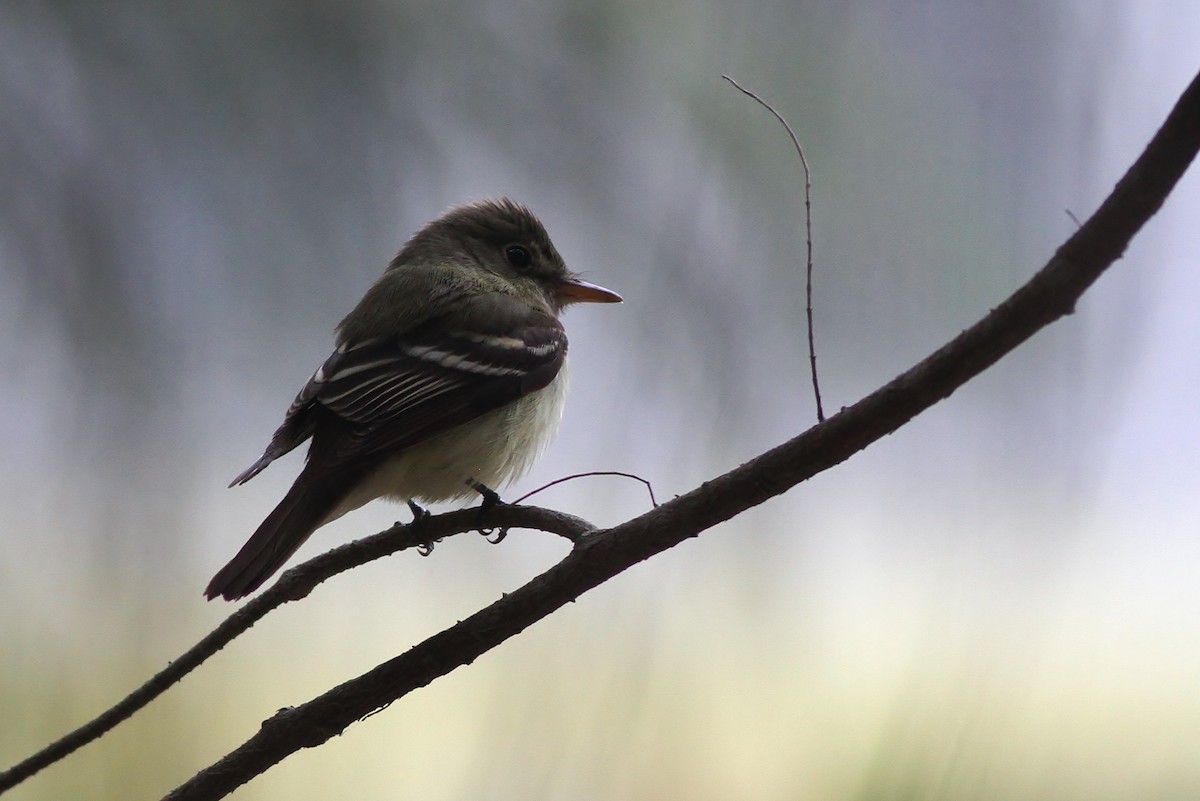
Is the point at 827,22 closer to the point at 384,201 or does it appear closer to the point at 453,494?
the point at 384,201

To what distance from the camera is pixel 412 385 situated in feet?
7.74

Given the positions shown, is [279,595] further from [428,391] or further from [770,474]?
[770,474]

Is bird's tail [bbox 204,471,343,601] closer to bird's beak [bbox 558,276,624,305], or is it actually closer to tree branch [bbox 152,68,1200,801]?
tree branch [bbox 152,68,1200,801]

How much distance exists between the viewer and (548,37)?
109 inches

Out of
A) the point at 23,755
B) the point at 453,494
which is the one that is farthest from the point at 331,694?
the point at 23,755

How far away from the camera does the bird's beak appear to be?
2910 millimetres

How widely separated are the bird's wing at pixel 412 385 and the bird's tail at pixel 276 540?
0.09m

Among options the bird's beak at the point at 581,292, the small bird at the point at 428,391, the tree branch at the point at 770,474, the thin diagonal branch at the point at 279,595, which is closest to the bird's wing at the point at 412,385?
the small bird at the point at 428,391

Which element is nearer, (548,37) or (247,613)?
(247,613)

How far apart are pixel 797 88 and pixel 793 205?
12.2 inches

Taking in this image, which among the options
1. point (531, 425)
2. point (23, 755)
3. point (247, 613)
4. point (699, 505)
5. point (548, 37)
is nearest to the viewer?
point (699, 505)

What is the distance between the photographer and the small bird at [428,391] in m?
2.14

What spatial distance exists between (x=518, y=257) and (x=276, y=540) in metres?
1.38

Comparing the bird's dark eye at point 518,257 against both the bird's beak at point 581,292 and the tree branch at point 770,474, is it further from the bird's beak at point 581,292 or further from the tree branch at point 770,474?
the tree branch at point 770,474
